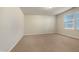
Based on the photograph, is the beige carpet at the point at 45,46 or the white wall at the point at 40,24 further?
the white wall at the point at 40,24

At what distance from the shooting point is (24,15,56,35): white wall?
383 cm

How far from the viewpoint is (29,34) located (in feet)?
15.9

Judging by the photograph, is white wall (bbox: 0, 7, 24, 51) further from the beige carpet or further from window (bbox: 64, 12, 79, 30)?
window (bbox: 64, 12, 79, 30)

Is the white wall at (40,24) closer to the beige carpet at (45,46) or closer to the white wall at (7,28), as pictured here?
the beige carpet at (45,46)

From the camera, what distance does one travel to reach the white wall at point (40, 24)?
12.5 ft

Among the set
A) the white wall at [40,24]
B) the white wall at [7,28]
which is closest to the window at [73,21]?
the white wall at [40,24]

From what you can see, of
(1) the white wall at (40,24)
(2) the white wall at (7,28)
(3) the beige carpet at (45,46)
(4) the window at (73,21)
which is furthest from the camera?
(4) the window at (73,21)

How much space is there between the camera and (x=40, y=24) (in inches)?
160

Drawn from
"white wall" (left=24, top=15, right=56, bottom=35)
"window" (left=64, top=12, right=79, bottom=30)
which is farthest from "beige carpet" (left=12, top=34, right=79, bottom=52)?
"window" (left=64, top=12, right=79, bottom=30)

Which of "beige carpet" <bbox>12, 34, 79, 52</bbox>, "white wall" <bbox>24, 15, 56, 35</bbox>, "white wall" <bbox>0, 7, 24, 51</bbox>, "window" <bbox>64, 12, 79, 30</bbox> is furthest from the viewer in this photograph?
"window" <bbox>64, 12, 79, 30</bbox>
